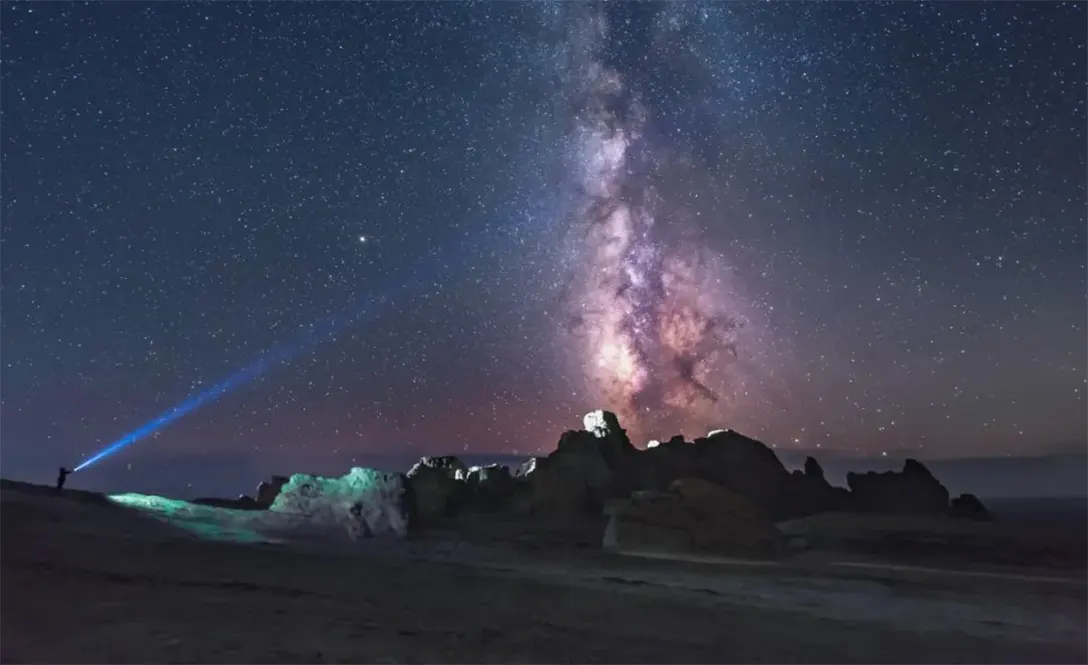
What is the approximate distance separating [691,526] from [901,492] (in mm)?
31476

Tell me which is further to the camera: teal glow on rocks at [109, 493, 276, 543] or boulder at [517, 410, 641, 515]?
boulder at [517, 410, 641, 515]

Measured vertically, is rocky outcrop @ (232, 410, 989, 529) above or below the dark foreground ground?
above

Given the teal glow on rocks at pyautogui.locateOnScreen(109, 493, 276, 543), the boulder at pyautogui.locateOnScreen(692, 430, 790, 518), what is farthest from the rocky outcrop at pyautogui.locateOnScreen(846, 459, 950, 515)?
the teal glow on rocks at pyautogui.locateOnScreen(109, 493, 276, 543)

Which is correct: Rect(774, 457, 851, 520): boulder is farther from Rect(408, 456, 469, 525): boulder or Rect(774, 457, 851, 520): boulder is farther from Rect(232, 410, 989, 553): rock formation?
Rect(408, 456, 469, 525): boulder

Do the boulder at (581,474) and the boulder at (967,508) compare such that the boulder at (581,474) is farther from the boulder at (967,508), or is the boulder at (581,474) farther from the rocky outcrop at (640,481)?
the boulder at (967,508)

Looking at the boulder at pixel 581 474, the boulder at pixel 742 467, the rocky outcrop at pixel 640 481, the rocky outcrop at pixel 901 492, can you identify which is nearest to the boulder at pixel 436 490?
the rocky outcrop at pixel 640 481

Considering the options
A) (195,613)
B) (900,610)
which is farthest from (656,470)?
(195,613)

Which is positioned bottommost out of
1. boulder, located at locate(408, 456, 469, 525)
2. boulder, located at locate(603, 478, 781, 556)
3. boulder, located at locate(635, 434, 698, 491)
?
boulder, located at locate(603, 478, 781, 556)

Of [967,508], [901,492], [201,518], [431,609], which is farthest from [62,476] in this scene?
[967,508]

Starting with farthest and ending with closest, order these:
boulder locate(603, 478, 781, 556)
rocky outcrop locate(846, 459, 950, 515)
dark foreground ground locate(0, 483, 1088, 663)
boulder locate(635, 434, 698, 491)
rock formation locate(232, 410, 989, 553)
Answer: rocky outcrop locate(846, 459, 950, 515) → boulder locate(635, 434, 698, 491) → rock formation locate(232, 410, 989, 553) → boulder locate(603, 478, 781, 556) → dark foreground ground locate(0, 483, 1088, 663)

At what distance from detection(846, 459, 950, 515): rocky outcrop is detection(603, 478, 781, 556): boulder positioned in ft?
84.9

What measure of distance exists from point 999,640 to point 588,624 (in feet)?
26.1

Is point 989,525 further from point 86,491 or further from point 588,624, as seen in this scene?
point 86,491

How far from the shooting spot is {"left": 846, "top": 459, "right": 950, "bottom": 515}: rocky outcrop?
167ft
